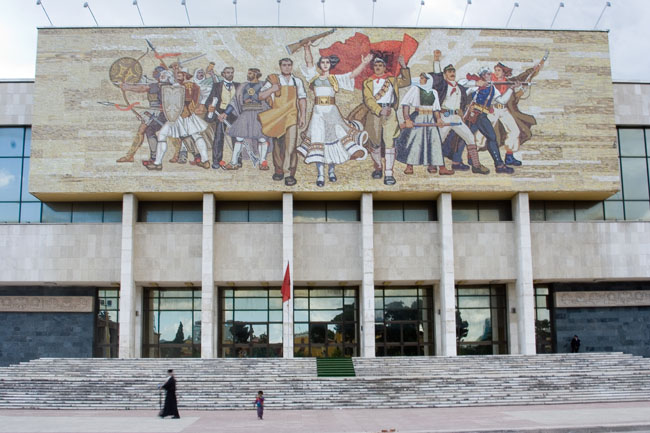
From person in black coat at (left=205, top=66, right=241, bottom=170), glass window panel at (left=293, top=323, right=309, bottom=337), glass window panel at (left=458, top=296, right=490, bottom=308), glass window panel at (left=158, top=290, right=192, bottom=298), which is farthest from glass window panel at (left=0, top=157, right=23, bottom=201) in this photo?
glass window panel at (left=458, top=296, right=490, bottom=308)

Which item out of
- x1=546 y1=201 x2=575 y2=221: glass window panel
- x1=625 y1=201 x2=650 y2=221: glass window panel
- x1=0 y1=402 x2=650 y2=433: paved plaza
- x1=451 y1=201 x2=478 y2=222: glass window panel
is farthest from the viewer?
x1=625 y1=201 x2=650 y2=221: glass window panel

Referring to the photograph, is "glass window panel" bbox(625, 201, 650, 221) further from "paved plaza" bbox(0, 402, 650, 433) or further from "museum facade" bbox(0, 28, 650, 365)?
"paved plaza" bbox(0, 402, 650, 433)

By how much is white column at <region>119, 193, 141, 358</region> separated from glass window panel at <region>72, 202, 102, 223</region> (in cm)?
244

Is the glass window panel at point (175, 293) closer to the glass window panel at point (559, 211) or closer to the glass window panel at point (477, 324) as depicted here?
the glass window panel at point (477, 324)

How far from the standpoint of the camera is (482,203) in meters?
37.9

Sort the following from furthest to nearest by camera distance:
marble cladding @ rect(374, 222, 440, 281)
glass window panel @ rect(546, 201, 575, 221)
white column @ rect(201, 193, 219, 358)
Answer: glass window panel @ rect(546, 201, 575, 221), marble cladding @ rect(374, 222, 440, 281), white column @ rect(201, 193, 219, 358)

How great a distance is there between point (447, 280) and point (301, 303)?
7995mm

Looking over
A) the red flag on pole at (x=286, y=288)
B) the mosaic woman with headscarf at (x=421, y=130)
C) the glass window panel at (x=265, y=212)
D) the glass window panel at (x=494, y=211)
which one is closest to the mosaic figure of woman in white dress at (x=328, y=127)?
the mosaic woman with headscarf at (x=421, y=130)

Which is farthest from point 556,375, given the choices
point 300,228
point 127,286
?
point 127,286

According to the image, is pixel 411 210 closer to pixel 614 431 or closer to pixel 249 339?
pixel 249 339

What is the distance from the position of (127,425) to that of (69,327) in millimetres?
19621

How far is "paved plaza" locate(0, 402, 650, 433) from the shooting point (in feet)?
58.7

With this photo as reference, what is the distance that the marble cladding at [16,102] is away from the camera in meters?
38.0

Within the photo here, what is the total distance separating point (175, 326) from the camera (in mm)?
37812
